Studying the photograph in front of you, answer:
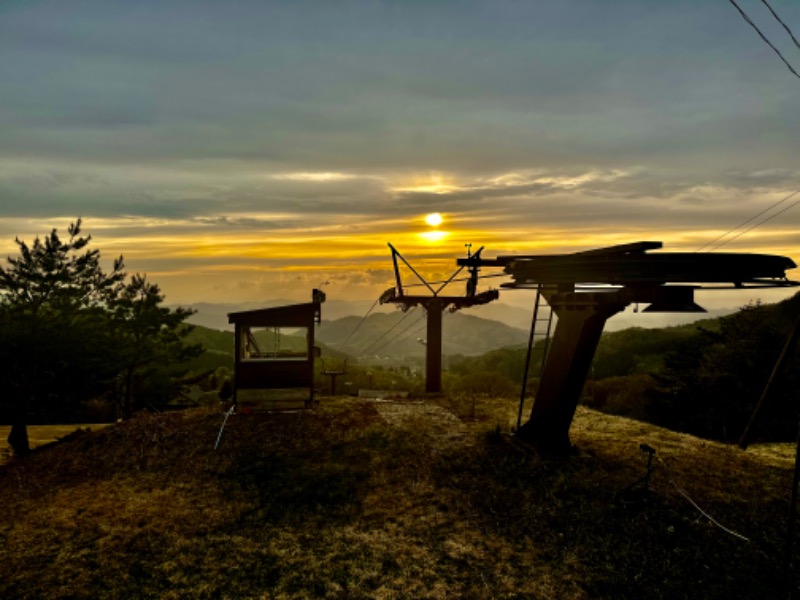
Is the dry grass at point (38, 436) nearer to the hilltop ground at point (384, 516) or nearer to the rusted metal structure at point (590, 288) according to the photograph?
the hilltop ground at point (384, 516)

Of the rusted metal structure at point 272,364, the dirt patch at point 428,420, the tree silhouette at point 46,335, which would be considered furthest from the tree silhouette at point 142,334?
the dirt patch at point 428,420

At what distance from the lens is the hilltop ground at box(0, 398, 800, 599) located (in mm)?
8016

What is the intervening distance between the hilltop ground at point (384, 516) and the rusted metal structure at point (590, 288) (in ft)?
5.35

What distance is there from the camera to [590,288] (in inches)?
502

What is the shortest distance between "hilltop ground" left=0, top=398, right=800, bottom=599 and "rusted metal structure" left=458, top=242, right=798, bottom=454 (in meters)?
1.63

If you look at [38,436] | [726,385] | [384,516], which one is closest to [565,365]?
[384,516]

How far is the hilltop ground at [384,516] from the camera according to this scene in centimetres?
802

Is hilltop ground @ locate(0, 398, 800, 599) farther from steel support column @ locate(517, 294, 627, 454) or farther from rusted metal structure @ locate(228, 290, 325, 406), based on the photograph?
rusted metal structure @ locate(228, 290, 325, 406)

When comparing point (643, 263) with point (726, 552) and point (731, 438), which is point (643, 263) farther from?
point (731, 438)

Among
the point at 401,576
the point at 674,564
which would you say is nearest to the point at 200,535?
the point at 401,576

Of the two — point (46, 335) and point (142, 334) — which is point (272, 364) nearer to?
point (46, 335)

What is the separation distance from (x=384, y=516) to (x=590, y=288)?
7.78 metres

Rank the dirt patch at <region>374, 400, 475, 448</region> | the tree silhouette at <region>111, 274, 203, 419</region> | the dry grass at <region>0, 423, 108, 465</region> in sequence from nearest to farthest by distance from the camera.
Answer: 1. the dirt patch at <region>374, 400, 475, 448</region>
2. the dry grass at <region>0, 423, 108, 465</region>
3. the tree silhouette at <region>111, 274, 203, 419</region>

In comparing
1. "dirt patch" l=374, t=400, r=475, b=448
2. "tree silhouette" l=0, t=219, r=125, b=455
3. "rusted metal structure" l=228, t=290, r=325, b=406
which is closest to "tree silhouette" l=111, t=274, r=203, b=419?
"tree silhouette" l=0, t=219, r=125, b=455
